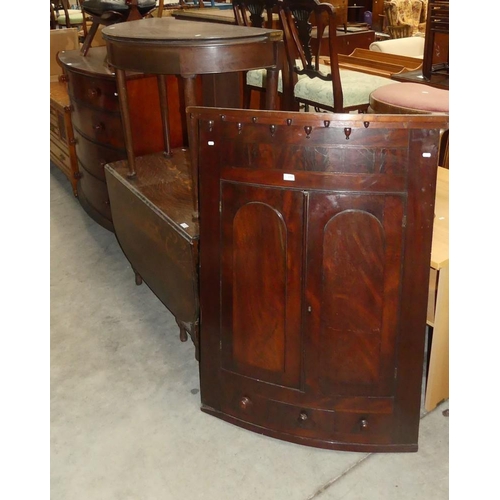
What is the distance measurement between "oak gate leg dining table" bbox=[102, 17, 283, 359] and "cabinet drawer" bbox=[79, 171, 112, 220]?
527 millimetres

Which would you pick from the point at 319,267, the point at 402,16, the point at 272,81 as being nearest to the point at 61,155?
the point at 272,81

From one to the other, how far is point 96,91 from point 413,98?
4.88 ft

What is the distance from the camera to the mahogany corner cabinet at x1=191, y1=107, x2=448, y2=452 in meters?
1.50

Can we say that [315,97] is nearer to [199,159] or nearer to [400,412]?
[199,159]

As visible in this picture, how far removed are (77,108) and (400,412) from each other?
7.38ft

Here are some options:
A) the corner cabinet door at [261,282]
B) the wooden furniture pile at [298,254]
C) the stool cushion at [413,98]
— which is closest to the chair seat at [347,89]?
the stool cushion at [413,98]

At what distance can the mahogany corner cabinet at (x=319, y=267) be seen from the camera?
1.50 metres

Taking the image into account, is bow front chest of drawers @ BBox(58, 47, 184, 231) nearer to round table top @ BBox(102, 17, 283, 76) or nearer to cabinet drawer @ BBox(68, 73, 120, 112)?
cabinet drawer @ BBox(68, 73, 120, 112)

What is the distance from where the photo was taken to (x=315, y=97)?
2.94 meters

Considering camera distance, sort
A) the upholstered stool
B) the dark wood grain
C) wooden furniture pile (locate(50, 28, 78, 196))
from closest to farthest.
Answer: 1. the dark wood grain
2. the upholstered stool
3. wooden furniture pile (locate(50, 28, 78, 196))

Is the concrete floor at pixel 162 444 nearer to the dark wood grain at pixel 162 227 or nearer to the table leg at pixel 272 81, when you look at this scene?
the dark wood grain at pixel 162 227

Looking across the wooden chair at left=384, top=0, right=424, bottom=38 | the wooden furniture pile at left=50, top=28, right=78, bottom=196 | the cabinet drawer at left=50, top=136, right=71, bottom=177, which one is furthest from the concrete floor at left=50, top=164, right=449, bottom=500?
the wooden chair at left=384, top=0, right=424, bottom=38

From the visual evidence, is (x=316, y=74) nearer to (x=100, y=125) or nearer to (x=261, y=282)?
(x=100, y=125)

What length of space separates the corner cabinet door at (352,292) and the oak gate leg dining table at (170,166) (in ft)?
1.49
